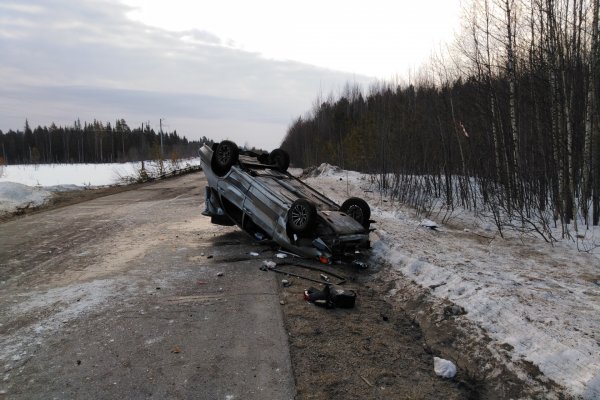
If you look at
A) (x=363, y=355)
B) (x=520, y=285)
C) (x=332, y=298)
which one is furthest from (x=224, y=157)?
(x=520, y=285)

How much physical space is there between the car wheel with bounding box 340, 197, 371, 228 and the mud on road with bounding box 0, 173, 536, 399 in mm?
1379

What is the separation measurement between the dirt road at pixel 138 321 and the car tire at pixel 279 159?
224cm

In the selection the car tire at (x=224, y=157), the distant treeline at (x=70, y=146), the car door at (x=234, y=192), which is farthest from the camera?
the distant treeline at (x=70, y=146)

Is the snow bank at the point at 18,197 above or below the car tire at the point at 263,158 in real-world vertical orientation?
below

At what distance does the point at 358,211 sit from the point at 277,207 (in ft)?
5.48

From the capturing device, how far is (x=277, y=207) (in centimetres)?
763

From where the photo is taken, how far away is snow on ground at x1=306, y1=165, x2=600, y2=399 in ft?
11.3

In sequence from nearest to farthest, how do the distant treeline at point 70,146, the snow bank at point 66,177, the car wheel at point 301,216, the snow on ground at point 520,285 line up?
the snow on ground at point 520,285
the car wheel at point 301,216
the snow bank at point 66,177
the distant treeline at point 70,146

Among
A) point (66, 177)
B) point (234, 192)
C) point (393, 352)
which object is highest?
point (66, 177)

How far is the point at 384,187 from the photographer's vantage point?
1880 cm

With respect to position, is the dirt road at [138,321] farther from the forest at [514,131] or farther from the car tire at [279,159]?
the forest at [514,131]

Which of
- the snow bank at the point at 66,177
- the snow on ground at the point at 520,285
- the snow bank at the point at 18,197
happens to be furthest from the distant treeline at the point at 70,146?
the snow on ground at the point at 520,285

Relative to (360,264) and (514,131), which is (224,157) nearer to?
(360,264)

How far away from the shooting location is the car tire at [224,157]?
8727 mm
